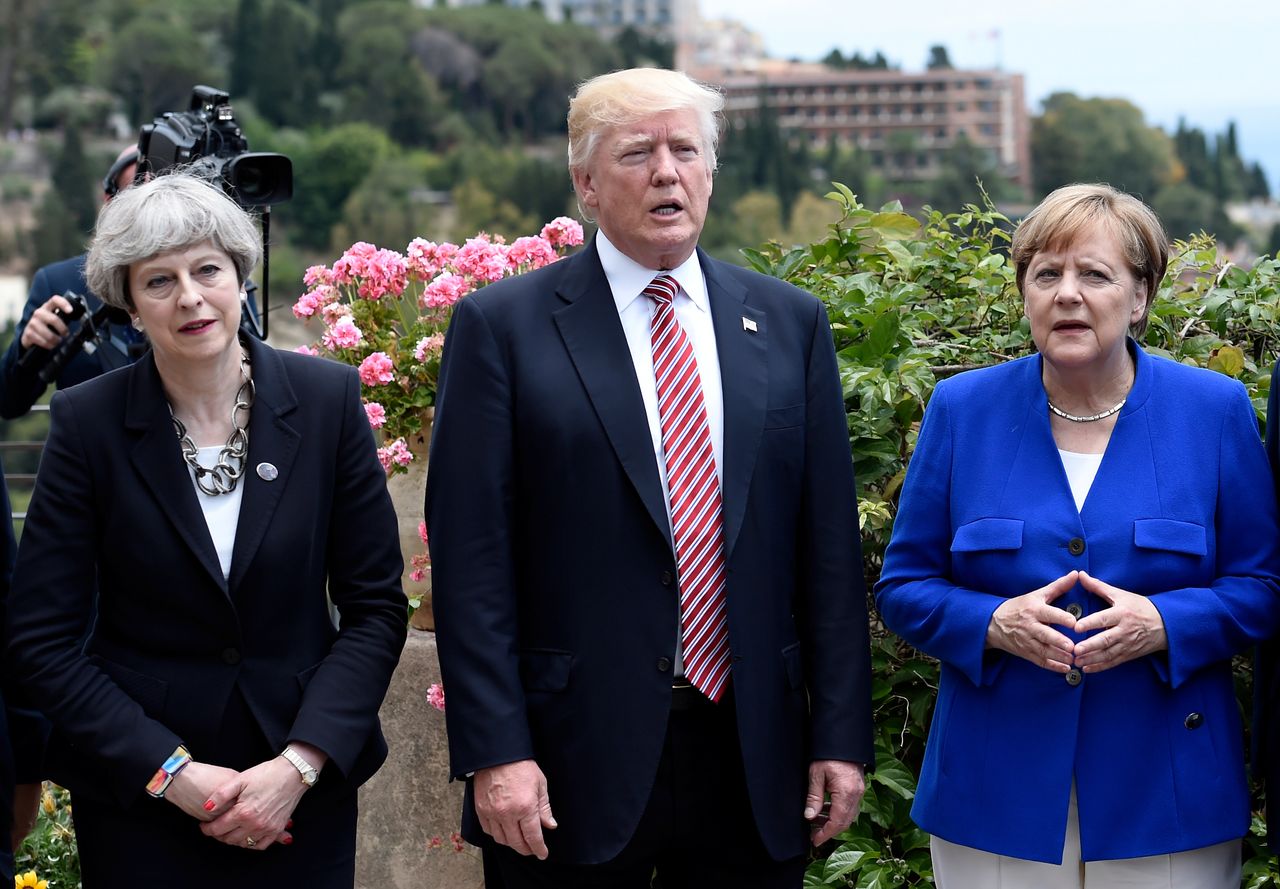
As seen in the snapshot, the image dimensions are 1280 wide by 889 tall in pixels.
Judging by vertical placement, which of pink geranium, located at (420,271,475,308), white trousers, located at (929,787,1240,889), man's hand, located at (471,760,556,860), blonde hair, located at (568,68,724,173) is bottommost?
white trousers, located at (929,787,1240,889)

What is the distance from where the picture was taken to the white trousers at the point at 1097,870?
2.57 meters

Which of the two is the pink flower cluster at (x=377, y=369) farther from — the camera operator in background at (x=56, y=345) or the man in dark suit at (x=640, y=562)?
the man in dark suit at (x=640, y=562)

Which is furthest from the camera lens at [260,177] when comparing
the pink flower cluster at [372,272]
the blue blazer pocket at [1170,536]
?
the blue blazer pocket at [1170,536]

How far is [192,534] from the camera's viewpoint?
2592 millimetres

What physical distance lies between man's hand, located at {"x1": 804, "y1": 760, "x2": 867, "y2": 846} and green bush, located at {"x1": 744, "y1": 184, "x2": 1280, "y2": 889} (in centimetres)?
60

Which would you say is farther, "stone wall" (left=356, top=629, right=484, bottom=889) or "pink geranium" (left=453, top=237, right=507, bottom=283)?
"pink geranium" (left=453, top=237, right=507, bottom=283)

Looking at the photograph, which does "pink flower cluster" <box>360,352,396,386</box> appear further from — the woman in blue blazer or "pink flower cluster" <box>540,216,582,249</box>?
the woman in blue blazer

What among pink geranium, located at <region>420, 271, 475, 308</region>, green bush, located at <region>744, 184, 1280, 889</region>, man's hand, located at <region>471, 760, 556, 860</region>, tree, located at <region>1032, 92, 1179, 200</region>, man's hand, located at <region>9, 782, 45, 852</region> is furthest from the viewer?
tree, located at <region>1032, 92, 1179, 200</region>

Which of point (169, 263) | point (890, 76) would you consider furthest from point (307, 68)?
point (169, 263)

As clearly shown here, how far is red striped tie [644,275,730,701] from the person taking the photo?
102 inches

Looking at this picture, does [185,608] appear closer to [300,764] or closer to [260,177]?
[300,764]

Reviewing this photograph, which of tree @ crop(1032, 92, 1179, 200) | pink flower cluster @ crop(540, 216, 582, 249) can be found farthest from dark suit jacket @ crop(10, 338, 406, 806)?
tree @ crop(1032, 92, 1179, 200)

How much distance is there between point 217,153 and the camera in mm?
4312

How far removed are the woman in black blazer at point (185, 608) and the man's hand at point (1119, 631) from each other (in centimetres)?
113
